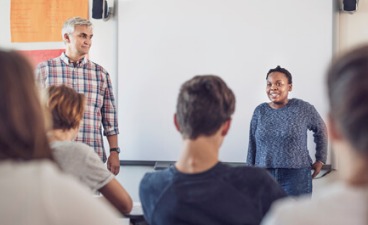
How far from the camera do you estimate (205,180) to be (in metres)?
1.41

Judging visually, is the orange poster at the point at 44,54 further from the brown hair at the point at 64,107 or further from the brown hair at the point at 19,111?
the brown hair at the point at 19,111

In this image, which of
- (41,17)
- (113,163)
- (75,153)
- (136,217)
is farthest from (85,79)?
(75,153)

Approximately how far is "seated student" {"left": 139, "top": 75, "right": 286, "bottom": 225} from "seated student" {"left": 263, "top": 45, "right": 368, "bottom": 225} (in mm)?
593

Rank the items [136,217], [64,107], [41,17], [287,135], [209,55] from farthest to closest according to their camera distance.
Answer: [41,17] → [209,55] → [287,135] → [136,217] → [64,107]

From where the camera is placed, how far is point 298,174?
314cm

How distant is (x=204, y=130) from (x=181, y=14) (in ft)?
7.93

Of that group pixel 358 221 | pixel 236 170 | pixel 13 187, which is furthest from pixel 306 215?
pixel 236 170

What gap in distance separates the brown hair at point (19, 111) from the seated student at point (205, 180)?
61 cm

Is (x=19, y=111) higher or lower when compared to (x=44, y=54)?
lower

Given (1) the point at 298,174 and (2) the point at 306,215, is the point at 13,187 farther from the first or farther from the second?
(1) the point at 298,174

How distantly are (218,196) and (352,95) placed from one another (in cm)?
70

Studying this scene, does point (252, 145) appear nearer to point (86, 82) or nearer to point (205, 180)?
point (86, 82)

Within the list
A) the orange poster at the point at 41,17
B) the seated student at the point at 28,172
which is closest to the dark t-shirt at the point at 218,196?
the seated student at the point at 28,172

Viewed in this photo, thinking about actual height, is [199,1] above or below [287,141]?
above
